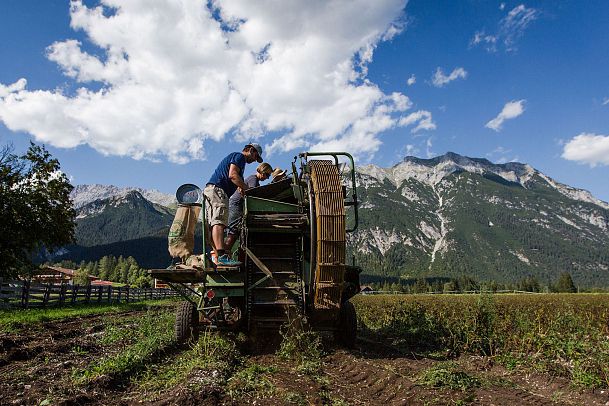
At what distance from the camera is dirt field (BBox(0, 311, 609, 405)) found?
14.6ft

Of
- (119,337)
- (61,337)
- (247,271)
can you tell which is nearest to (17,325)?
(61,337)

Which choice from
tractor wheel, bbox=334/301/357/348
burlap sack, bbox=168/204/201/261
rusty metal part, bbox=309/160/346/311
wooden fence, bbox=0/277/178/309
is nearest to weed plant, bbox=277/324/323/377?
rusty metal part, bbox=309/160/346/311

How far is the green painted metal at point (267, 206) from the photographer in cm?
747

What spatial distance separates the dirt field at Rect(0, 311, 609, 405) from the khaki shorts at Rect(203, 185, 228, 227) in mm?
2213

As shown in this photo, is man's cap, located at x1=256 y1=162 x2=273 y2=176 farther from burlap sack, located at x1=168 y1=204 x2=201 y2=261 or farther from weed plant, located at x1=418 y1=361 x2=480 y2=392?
weed plant, located at x1=418 y1=361 x2=480 y2=392

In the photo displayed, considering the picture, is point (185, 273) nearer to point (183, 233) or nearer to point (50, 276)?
point (183, 233)

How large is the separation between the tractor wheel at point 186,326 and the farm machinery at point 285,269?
2 cm

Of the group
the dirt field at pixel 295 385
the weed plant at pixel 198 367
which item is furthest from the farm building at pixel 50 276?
the weed plant at pixel 198 367

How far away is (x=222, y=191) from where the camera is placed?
7.61 meters

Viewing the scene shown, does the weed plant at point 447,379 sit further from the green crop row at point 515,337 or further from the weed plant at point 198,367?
the weed plant at point 198,367

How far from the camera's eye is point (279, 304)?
7.02 metres

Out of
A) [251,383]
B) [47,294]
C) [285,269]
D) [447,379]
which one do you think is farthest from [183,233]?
[47,294]

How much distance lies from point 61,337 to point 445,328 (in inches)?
350

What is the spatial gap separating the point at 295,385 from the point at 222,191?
3.74m
